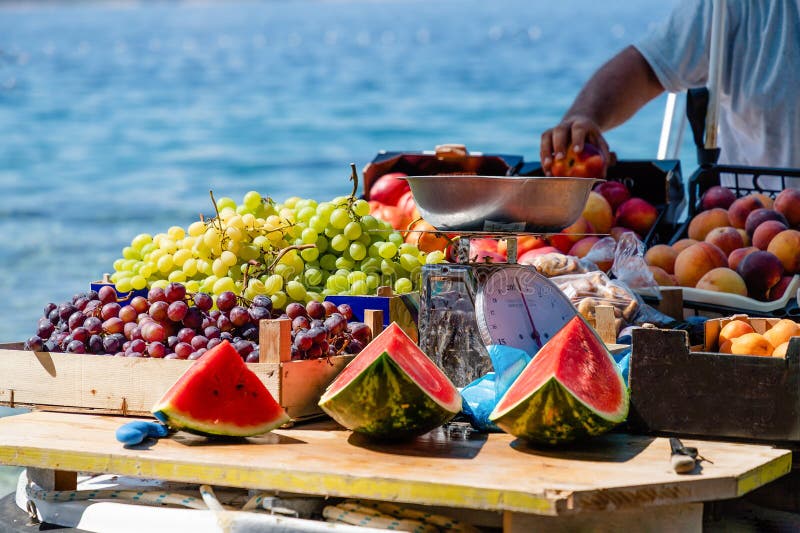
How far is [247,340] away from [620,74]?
3.05m

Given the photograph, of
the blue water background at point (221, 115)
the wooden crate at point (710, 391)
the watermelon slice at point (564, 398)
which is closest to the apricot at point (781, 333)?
the wooden crate at point (710, 391)

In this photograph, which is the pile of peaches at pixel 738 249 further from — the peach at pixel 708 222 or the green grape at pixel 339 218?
the green grape at pixel 339 218

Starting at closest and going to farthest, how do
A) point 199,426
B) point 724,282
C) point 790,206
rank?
point 199,426, point 724,282, point 790,206

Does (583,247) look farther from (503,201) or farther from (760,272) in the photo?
(503,201)

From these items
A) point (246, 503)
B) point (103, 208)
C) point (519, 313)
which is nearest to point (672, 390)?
point (519, 313)

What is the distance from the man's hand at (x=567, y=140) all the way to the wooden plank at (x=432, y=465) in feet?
6.82

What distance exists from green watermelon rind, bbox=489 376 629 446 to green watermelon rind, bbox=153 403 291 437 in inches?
20.6

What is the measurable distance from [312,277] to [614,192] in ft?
5.50

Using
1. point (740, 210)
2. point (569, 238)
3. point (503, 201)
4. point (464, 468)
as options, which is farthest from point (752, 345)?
point (740, 210)

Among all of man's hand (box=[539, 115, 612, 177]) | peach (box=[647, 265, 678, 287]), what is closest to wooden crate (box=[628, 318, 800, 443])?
peach (box=[647, 265, 678, 287])

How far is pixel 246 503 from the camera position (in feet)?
7.14

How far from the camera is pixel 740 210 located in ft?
12.7

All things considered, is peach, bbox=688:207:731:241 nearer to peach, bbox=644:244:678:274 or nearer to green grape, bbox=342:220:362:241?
peach, bbox=644:244:678:274

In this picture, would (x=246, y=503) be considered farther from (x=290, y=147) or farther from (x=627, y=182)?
(x=290, y=147)
